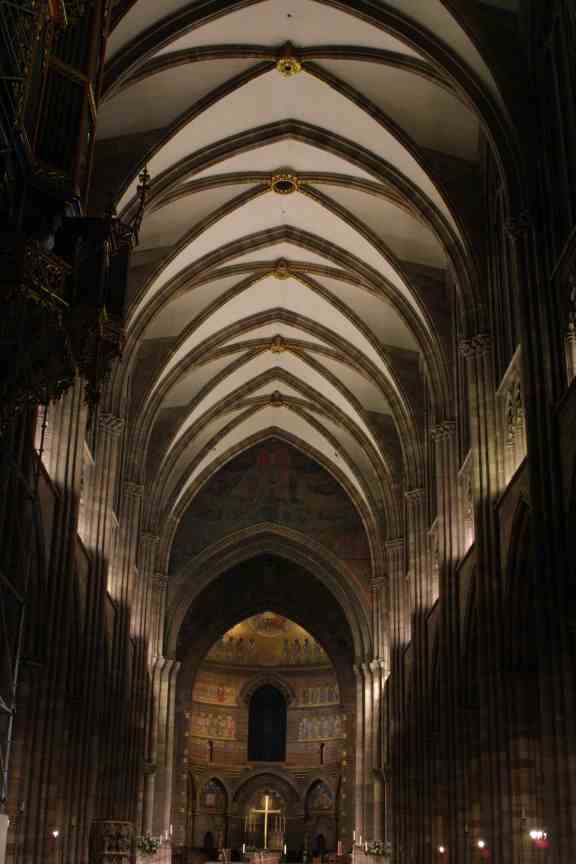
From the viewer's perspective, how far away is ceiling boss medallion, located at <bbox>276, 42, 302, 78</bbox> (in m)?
25.8

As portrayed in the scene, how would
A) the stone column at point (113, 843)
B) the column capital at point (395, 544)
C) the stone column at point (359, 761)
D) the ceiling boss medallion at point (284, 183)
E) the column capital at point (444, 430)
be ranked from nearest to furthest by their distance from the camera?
the stone column at point (113, 843) → the column capital at point (444, 430) → the ceiling boss medallion at point (284, 183) → the column capital at point (395, 544) → the stone column at point (359, 761)

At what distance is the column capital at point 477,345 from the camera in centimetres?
2500

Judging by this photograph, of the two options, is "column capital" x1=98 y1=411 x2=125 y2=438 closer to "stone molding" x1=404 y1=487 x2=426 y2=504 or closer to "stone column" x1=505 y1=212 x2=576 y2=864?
"stone molding" x1=404 y1=487 x2=426 y2=504

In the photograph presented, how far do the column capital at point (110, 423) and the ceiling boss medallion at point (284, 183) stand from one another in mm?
7279

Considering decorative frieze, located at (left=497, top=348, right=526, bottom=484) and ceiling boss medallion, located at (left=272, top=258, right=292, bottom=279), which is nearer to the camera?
decorative frieze, located at (left=497, top=348, right=526, bottom=484)

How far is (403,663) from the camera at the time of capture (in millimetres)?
37469

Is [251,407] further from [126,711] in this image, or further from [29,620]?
[29,620]

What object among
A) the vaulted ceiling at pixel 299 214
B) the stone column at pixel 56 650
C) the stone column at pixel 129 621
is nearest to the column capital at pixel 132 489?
the stone column at pixel 129 621

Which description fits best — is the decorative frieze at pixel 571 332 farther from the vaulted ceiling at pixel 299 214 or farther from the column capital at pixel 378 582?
the column capital at pixel 378 582

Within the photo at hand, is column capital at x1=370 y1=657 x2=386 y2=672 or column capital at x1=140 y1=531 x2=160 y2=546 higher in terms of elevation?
column capital at x1=140 y1=531 x2=160 y2=546

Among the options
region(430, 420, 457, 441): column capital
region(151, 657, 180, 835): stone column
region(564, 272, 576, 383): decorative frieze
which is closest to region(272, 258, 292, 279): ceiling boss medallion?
region(430, 420, 457, 441): column capital

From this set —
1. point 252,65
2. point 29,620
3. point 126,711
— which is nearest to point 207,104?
point 252,65

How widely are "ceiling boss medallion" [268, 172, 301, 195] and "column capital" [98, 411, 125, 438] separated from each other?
23.9 ft

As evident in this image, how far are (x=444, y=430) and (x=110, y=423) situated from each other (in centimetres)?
833
